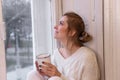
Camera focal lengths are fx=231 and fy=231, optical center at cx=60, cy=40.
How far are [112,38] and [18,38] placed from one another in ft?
2.21

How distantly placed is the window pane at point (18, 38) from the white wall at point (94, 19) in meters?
0.38

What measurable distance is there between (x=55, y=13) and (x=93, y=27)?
1.22ft

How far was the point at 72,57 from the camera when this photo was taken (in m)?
1.65

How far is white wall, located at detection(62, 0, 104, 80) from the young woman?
37 mm

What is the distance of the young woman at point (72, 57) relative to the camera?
1.57 meters

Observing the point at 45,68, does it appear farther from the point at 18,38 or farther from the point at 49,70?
the point at 18,38

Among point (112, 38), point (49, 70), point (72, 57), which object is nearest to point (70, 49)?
point (72, 57)

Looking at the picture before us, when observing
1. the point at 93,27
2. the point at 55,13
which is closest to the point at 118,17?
the point at 93,27

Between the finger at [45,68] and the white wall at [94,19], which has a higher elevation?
the white wall at [94,19]

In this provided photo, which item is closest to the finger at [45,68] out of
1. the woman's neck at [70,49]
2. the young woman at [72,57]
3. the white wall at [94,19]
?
the young woman at [72,57]

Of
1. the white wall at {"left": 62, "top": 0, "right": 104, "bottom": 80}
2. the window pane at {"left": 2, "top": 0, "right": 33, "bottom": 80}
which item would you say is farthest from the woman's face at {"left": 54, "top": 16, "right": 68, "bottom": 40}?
the window pane at {"left": 2, "top": 0, "right": 33, "bottom": 80}

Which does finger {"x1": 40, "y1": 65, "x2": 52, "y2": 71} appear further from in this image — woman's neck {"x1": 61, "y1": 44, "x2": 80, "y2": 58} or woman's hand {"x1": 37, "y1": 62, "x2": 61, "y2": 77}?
woman's neck {"x1": 61, "y1": 44, "x2": 80, "y2": 58}

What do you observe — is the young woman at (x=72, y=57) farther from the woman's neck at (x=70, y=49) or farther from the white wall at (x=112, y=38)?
the white wall at (x=112, y=38)

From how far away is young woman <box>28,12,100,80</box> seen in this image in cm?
157
